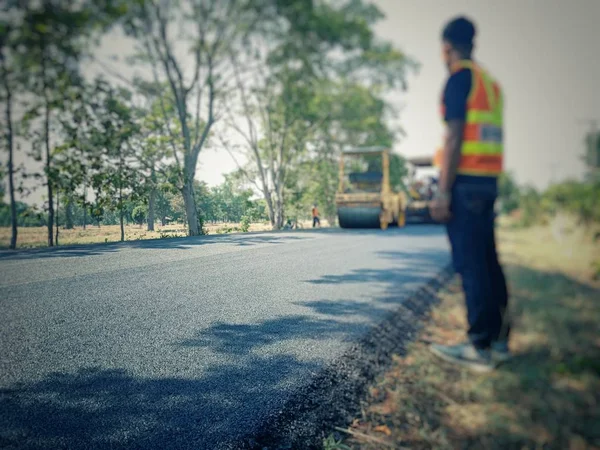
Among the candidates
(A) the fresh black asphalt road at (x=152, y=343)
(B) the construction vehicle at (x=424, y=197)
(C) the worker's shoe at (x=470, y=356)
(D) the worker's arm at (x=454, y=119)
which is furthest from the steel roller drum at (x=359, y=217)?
(D) the worker's arm at (x=454, y=119)

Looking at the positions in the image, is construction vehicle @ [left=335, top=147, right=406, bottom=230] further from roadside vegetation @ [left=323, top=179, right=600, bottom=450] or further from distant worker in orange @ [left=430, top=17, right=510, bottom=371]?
distant worker in orange @ [left=430, top=17, right=510, bottom=371]

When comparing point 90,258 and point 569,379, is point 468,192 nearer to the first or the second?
point 569,379

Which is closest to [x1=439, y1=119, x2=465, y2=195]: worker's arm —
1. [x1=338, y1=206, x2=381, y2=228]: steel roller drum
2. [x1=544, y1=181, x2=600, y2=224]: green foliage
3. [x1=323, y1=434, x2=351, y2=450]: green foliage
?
[x1=544, y1=181, x2=600, y2=224]: green foliage

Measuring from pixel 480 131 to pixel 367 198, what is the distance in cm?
266

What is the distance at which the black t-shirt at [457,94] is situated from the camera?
24.8 inches

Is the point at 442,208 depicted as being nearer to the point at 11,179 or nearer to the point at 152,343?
the point at 11,179

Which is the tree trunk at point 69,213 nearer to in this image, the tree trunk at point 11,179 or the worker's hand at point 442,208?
the tree trunk at point 11,179

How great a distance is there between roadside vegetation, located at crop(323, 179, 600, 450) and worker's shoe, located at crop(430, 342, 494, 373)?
101 mm

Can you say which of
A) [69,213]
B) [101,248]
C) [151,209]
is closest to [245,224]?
[151,209]

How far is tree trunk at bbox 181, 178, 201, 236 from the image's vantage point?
5.15 ft

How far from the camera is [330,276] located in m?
6.03

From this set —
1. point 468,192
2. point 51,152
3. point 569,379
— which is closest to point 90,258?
point 51,152

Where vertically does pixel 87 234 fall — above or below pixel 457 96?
below

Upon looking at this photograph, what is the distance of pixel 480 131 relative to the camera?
66cm
